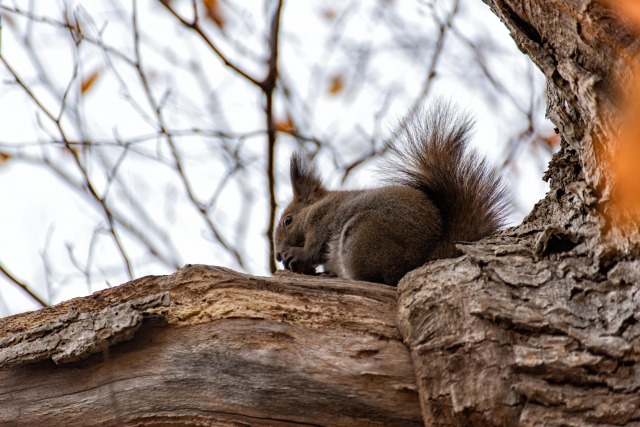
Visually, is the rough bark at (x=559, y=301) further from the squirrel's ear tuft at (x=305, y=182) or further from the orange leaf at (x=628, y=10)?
the squirrel's ear tuft at (x=305, y=182)

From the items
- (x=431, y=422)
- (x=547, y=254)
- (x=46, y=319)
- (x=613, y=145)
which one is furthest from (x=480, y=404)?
(x=46, y=319)

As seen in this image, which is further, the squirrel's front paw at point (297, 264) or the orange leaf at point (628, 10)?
the squirrel's front paw at point (297, 264)

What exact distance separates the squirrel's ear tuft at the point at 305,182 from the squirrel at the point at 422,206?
0.85 metres

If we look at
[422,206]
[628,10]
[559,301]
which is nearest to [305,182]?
[422,206]

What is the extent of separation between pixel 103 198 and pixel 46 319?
62.4 inches

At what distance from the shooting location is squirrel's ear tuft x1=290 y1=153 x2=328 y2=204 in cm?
395

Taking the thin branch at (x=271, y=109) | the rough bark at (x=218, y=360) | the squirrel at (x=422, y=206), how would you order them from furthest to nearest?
the thin branch at (x=271, y=109), the squirrel at (x=422, y=206), the rough bark at (x=218, y=360)

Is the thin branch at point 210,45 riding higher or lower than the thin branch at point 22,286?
higher

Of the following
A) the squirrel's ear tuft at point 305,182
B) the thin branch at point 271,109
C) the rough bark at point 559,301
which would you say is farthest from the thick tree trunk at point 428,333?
the squirrel's ear tuft at point 305,182

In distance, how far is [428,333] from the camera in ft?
5.68

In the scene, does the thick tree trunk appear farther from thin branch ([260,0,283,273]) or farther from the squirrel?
thin branch ([260,0,283,273])

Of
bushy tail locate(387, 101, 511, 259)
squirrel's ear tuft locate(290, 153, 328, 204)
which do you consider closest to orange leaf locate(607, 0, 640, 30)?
bushy tail locate(387, 101, 511, 259)

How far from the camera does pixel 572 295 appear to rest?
166 cm

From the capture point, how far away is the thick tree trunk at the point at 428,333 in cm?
152
